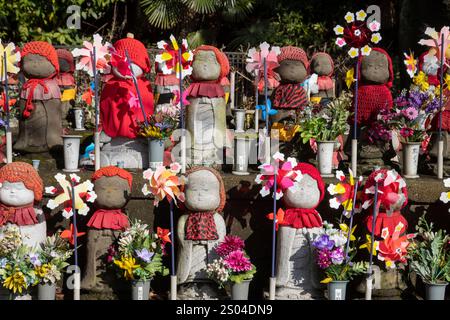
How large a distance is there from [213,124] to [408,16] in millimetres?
5879

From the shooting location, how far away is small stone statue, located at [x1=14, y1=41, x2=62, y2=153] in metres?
6.98

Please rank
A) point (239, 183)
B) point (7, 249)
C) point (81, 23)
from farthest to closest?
point (81, 23)
point (239, 183)
point (7, 249)

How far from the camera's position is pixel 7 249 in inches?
227

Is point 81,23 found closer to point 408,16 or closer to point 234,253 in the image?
point 408,16

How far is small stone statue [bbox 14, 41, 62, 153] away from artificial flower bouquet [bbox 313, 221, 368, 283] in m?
2.48

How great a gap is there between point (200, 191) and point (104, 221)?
0.71m

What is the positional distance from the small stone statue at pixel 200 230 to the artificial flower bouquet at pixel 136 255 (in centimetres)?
15

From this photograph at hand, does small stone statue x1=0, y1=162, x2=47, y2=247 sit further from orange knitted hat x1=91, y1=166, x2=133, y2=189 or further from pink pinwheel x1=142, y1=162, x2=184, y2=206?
pink pinwheel x1=142, y1=162, x2=184, y2=206

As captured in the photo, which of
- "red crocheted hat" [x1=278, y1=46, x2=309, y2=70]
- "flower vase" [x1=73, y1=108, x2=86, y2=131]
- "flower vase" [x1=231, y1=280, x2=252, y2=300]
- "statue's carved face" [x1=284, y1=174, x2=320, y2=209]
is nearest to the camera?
"flower vase" [x1=231, y1=280, x2=252, y2=300]

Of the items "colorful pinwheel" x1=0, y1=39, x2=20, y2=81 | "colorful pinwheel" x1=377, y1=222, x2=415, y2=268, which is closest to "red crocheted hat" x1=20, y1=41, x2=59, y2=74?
"colorful pinwheel" x1=0, y1=39, x2=20, y2=81

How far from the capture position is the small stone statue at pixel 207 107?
660 cm

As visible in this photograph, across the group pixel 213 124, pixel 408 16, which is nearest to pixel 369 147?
pixel 213 124

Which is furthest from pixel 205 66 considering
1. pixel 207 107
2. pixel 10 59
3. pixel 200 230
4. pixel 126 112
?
pixel 10 59

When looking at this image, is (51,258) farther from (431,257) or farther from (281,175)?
(431,257)
